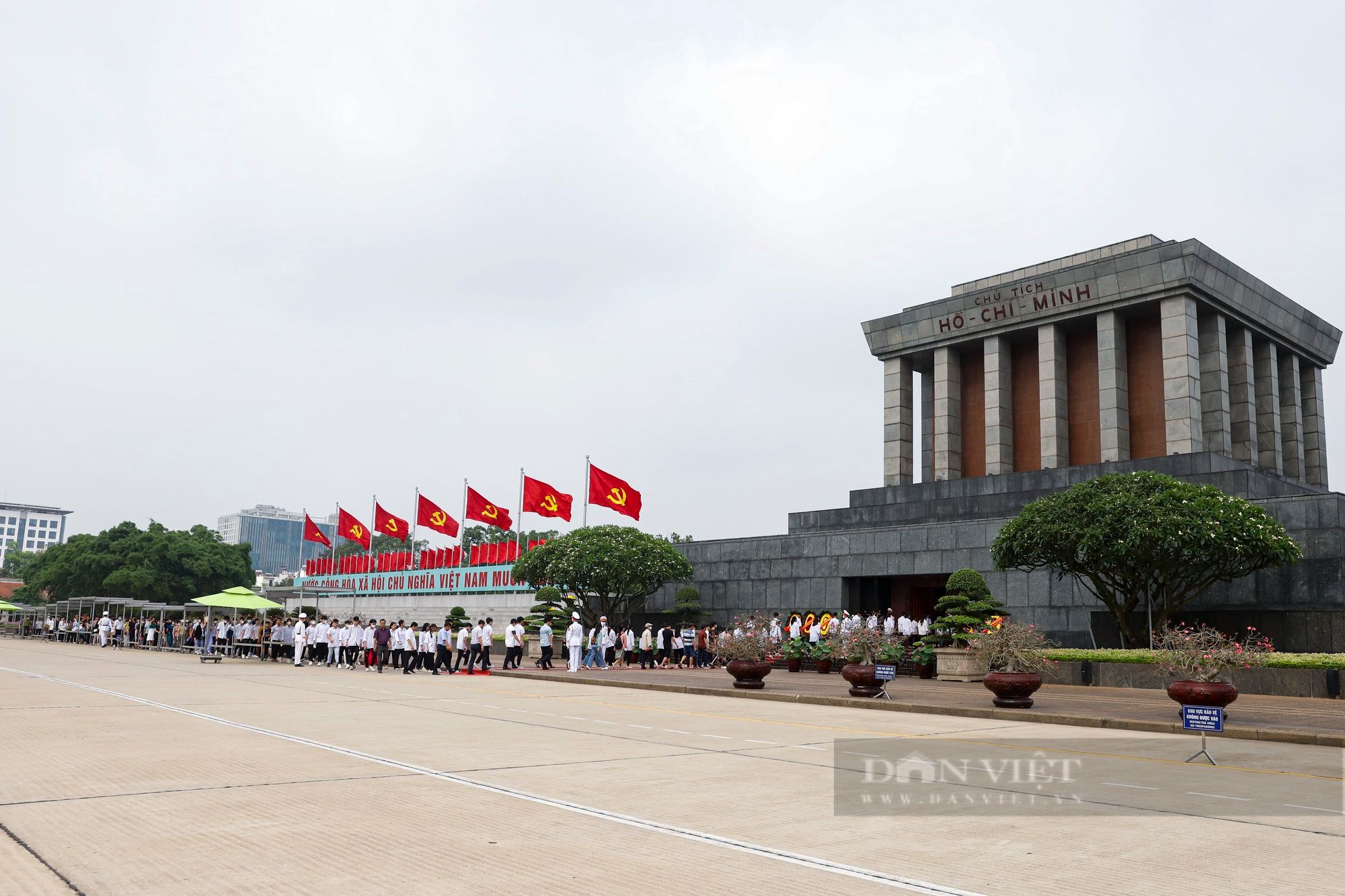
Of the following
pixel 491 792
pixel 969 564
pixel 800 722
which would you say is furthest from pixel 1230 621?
pixel 491 792

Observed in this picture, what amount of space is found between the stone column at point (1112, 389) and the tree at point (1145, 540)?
10.7 meters

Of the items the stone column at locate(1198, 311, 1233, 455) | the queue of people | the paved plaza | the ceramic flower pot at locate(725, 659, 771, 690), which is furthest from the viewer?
the stone column at locate(1198, 311, 1233, 455)

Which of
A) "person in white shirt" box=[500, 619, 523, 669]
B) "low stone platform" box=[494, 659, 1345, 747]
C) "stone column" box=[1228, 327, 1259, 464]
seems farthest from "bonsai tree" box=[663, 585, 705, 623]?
"stone column" box=[1228, 327, 1259, 464]

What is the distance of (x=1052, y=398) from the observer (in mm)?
40906

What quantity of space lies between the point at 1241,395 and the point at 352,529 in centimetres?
4748

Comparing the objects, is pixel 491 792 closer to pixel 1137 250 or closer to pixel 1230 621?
pixel 1230 621

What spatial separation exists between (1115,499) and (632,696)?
13.5 metres

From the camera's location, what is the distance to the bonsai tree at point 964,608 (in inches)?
1101

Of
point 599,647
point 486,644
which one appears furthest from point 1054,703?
point 486,644

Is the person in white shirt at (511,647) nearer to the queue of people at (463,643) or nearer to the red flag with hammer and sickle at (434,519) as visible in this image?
the queue of people at (463,643)

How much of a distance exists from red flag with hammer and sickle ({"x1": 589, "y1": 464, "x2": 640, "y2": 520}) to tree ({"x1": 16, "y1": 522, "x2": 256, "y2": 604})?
49.1m

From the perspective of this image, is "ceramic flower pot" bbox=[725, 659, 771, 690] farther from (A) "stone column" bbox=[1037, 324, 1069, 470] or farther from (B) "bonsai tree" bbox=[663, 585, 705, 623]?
(A) "stone column" bbox=[1037, 324, 1069, 470]

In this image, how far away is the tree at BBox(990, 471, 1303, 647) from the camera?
24250 mm

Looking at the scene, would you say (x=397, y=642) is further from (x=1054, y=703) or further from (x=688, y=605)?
(x=1054, y=703)
